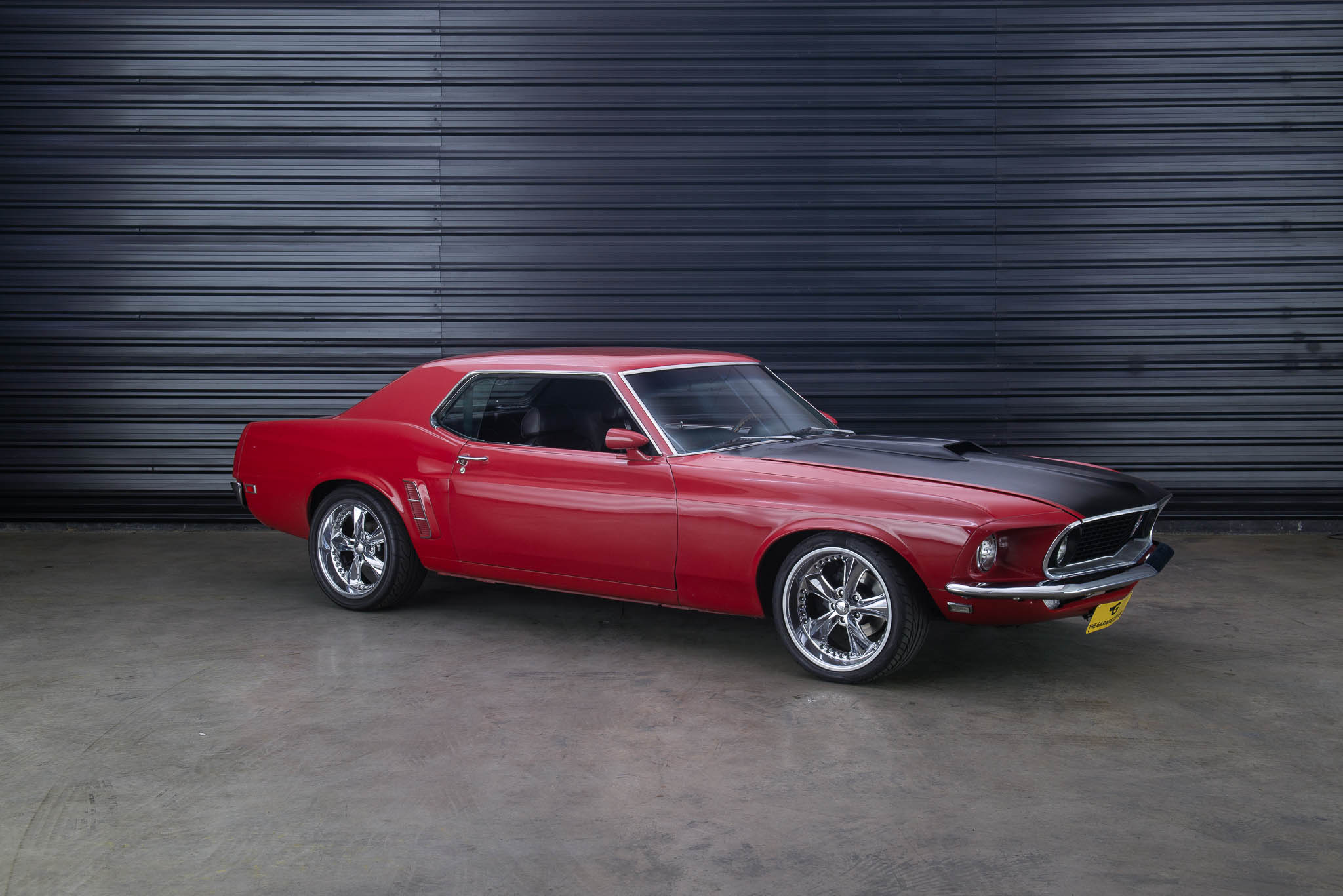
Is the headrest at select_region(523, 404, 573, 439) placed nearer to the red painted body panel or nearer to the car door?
the car door

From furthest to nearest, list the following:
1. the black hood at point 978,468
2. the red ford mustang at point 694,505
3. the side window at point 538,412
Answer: the side window at point 538,412 → the black hood at point 978,468 → the red ford mustang at point 694,505

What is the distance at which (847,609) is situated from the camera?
4723 millimetres

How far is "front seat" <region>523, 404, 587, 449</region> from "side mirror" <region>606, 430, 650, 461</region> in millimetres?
335

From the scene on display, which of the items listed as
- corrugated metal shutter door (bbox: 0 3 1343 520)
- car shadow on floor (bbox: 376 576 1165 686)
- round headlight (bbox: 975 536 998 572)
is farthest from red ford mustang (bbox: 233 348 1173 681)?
corrugated metal shutter door (bbox: 0 3 1343 520)

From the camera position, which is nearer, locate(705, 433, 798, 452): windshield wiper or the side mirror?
the side mirror

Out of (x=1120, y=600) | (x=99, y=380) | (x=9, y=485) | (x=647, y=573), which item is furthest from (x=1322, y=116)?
(x=9, y=485)

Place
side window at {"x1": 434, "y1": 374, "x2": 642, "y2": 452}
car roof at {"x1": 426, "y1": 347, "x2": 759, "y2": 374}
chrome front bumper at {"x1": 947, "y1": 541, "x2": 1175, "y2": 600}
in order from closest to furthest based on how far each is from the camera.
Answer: chrome front bumper at {"x1": 947, "y1": 541, "x2": 1175, "y2": 600}
side window at {"x1": 434, "y1": 374, "x2": 642, "y2": 452}
car roof at {"x1": 426, "y1": 347, "x2": 759, "y2": 374}

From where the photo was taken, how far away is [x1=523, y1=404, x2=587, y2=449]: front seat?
18.1ft

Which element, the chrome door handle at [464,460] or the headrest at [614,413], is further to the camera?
the chrome door handle at [464,460]

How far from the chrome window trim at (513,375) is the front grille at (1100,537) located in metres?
1.74

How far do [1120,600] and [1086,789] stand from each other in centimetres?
138

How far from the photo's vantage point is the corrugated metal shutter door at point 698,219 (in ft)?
28.0

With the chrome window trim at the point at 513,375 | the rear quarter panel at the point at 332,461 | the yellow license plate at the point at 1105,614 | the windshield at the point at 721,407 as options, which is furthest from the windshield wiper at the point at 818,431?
the rear quarter panel at the point at 332,461

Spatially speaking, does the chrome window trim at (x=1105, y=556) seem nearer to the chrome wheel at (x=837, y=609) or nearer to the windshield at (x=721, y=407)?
the chrome wheel at (x=837, y=609)
